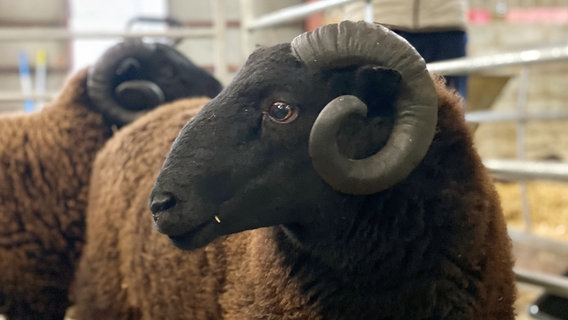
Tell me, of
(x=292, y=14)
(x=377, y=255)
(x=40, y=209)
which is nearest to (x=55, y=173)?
(x=40, y=209)

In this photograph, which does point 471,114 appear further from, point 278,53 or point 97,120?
point 278,53

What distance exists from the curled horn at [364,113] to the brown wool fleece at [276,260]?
11 cm

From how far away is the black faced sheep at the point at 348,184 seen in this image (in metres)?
1.47

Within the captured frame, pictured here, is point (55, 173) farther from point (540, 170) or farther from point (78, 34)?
point (540, 170)

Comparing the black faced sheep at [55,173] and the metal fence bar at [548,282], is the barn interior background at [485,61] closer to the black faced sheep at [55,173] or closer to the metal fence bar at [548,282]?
the metal fence bar at [548,282]

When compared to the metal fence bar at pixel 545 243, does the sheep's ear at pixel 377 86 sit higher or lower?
higher

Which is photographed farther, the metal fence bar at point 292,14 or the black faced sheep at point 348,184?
the metal fence bar at point 292,14

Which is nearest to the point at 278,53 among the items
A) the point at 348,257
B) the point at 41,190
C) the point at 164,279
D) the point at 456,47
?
the point at 348,257

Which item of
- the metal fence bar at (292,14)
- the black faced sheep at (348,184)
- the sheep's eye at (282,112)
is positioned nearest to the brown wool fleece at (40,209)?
the metal fence bar at (292,14)

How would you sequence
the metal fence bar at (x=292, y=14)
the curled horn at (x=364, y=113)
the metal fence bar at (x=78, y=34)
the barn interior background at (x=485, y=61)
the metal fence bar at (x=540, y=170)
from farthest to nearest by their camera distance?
the metal fence bar at (x=78, y=34)
the metal fence bar at (x=292, y=14)
the barn interior background at (x=485, y=61)
the metal fence bar at (x=540, y=170)
the curled horn at (x=364, y=113)

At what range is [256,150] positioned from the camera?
152cm

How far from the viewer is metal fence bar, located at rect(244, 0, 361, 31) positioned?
3024 mm

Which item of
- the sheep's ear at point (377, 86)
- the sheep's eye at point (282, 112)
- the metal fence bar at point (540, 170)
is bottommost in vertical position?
the metal fence bar at point (540, 170)

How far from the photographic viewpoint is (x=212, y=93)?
325 cm
